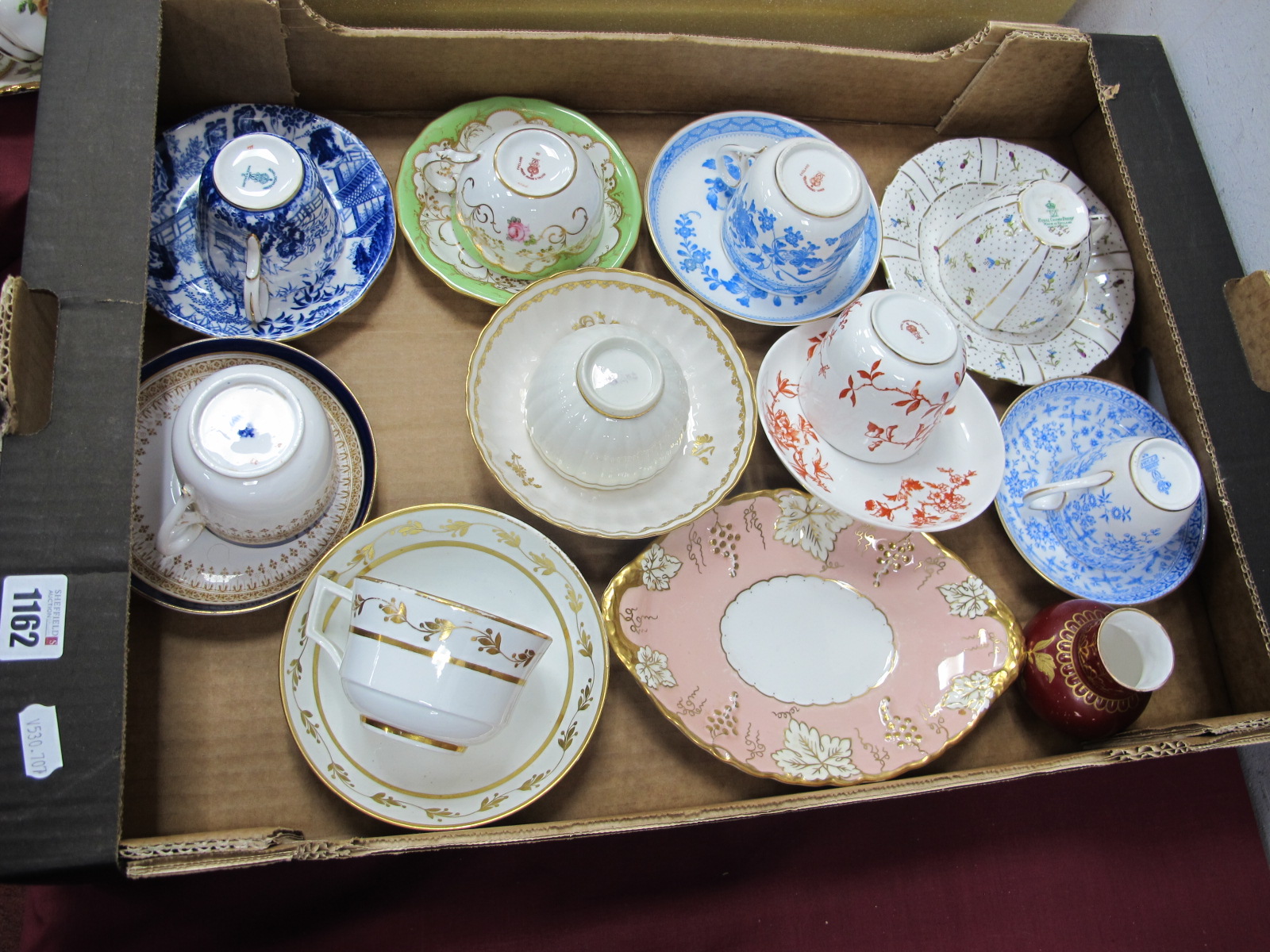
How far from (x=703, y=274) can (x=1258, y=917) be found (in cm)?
84

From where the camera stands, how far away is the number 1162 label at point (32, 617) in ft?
1.68

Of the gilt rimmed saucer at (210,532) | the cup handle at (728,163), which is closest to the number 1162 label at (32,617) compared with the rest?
the gilt rimmed saucer at (210,532)

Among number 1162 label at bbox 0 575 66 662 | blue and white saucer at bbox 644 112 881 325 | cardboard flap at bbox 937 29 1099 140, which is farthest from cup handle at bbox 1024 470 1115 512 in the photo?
number 1162 label at bbox 0 575 66 662

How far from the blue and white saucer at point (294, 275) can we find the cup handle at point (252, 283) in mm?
14

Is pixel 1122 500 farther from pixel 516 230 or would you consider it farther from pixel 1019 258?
pixel 516 230

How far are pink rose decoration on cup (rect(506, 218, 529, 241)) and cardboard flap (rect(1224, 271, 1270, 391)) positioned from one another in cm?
66

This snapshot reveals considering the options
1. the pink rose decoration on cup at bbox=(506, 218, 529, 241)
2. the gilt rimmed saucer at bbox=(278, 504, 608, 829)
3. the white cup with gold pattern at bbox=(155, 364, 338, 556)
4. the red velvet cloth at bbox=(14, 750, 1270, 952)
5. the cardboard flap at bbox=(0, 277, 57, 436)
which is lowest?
the red velvet cloth at bbox=(14, 750, 1270, 952)

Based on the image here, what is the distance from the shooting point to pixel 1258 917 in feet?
2.75

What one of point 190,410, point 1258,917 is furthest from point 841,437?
point 1258,917

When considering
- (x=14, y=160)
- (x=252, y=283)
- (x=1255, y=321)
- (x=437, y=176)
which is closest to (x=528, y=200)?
(x=437, y=176)

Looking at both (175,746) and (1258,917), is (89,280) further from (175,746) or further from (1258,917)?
(1258,917)

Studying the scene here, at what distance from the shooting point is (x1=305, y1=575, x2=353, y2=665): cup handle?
61 centimetres

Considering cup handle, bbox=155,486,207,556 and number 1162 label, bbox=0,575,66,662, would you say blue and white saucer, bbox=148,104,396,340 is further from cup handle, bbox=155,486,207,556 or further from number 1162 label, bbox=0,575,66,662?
number 1162 label, bbox=0,575,66,662

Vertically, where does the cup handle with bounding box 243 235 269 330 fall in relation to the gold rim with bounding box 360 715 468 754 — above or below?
above
